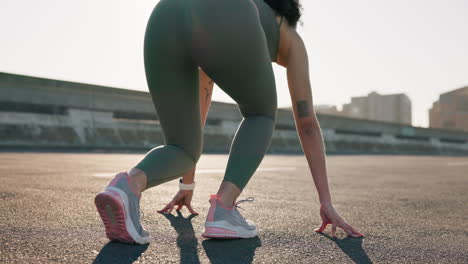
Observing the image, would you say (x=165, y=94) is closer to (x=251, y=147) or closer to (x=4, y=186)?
(x=251, y=147)

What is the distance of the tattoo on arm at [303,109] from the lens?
2.11m

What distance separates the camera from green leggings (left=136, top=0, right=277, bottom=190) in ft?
5.67

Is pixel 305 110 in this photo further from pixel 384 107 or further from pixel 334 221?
pixel 384 107

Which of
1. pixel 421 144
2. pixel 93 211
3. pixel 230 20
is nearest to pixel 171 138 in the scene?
pixel 230 20

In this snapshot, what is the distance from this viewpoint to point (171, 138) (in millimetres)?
1891

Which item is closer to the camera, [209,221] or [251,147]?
[209,221]

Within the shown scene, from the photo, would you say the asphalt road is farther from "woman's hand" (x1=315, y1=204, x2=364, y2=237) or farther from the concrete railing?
the concrete railing

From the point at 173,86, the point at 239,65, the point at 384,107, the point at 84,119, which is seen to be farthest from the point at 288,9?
the point at 384,107

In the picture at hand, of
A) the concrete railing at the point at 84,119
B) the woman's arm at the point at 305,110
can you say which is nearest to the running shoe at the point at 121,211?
the woman's arm at the point at 305,110

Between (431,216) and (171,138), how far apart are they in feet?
6.43

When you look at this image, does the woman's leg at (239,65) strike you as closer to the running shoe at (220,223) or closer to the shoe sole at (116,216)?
the running shoe at (220,223)

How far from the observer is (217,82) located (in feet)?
5.97

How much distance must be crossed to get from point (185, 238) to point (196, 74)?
29.5 inches

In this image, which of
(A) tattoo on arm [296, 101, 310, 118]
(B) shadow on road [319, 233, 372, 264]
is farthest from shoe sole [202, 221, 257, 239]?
(A) tattoo on arm [296, 101, 310, 118]
